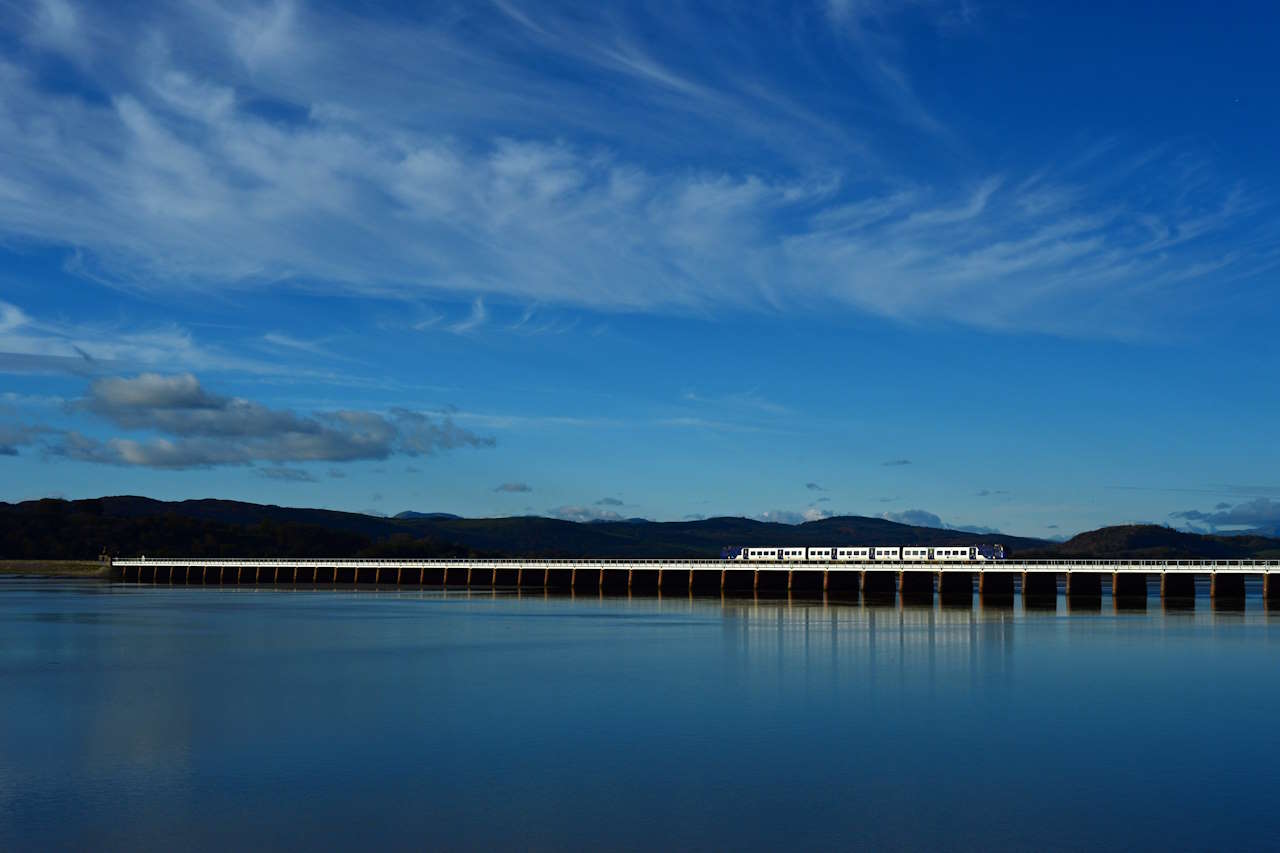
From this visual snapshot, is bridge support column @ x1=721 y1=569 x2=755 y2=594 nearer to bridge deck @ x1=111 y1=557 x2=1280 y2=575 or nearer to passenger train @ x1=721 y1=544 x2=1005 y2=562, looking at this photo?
bridge deck @ x1=111 y1=557 x2=1280 y2=575

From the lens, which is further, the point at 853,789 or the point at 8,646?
the point at 8,646

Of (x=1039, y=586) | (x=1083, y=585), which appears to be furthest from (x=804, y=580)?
(x=1083, y=585)

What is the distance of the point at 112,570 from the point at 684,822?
16304 centimetres

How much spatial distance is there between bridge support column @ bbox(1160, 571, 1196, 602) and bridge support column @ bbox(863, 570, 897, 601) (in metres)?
25.7

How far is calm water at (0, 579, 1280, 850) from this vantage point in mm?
25016

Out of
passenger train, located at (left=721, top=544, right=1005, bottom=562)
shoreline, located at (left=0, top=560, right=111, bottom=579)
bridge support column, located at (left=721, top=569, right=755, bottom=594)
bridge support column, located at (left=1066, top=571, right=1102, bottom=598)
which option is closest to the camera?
bridge support column, located at (left=1066, top=571, right=1102, bottom=598)

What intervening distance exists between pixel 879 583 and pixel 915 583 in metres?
3.66

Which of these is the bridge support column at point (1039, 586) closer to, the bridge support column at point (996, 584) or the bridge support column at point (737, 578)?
the bridge support column at point (996, 584)

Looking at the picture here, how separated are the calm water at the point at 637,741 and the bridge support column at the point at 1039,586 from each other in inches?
1944

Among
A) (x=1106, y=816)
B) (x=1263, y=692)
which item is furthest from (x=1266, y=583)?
(x=1106, y=816)

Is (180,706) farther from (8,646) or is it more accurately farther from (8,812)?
(8,646)

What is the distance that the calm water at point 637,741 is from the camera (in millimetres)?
25016

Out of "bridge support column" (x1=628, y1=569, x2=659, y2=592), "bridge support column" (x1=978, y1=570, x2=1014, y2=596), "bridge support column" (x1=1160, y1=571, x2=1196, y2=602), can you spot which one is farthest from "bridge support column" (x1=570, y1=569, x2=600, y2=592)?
"bridge support column" (x1=1160, y1=571, x2=1196, y2=602)

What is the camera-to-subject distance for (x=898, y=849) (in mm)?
23406
